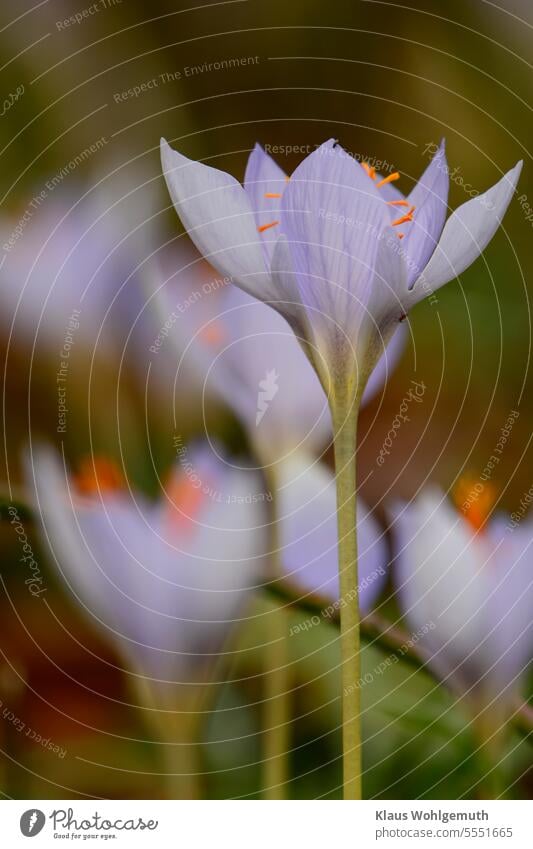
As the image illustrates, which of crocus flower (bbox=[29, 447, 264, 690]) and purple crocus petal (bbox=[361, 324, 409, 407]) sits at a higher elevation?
purple crocus petal (bbox=[361, 324, 409, 407])

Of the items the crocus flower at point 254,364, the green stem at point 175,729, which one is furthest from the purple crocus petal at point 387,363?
the green stem at point 175,729

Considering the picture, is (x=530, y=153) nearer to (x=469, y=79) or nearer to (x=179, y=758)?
(x=469, y=79)

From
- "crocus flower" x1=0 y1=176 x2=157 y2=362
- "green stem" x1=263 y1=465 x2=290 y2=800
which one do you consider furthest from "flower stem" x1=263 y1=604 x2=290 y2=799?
"crocus flower" x1=0 y1=176 x2=157 y2=362

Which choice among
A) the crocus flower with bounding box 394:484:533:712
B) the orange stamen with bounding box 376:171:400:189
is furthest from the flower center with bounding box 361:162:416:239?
the crocus flower with bounding box 394:484:533:712

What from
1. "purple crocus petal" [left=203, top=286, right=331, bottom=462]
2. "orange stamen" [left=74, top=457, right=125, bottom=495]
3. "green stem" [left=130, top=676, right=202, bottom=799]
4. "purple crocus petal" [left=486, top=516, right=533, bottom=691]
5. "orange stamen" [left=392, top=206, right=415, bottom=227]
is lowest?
"green stem" [left=130, top=676, right=202, bottom=799]

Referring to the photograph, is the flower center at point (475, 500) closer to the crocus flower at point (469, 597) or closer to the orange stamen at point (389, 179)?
the crocus flower at point (469, 597)

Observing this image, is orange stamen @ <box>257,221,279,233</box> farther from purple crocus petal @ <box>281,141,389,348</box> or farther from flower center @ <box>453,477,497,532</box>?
flower center @ <box>453,477,497,532</box>

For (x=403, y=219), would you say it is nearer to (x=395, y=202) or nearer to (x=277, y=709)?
(x=395, y=202)
